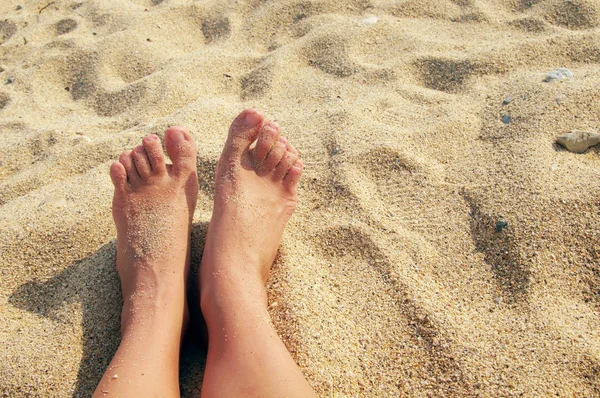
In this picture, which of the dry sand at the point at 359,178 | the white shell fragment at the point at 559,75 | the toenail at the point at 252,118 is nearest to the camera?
the dry sand at the point at 359,178

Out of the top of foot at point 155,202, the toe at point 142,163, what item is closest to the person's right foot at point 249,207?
the top of foot at point 155,202

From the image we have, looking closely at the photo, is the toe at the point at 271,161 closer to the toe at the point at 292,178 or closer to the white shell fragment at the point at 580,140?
the toe at the point at 292,178

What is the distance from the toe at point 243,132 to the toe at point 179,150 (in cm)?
14

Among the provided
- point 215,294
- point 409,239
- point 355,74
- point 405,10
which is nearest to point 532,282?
point 409,239

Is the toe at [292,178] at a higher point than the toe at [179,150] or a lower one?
lower

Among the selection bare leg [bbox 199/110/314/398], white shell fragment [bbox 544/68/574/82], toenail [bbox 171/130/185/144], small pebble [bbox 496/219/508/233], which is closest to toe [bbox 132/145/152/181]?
toenail [bbox 171/130/185/144]

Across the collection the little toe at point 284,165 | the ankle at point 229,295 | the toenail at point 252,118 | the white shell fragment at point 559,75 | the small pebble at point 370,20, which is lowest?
the ankle at point 229,295

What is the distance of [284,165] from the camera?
181 centimetres

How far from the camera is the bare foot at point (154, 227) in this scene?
1.45m

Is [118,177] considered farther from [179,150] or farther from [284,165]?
[284,165]

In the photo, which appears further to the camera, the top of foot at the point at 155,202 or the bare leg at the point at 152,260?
the top of foot at the point at 155,202

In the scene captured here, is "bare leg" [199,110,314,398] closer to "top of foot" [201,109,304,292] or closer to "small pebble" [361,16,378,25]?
"top of foot" [201,109,304,292]

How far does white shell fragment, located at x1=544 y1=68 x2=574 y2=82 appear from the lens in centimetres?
208

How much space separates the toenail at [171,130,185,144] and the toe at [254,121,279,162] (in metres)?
0.26
